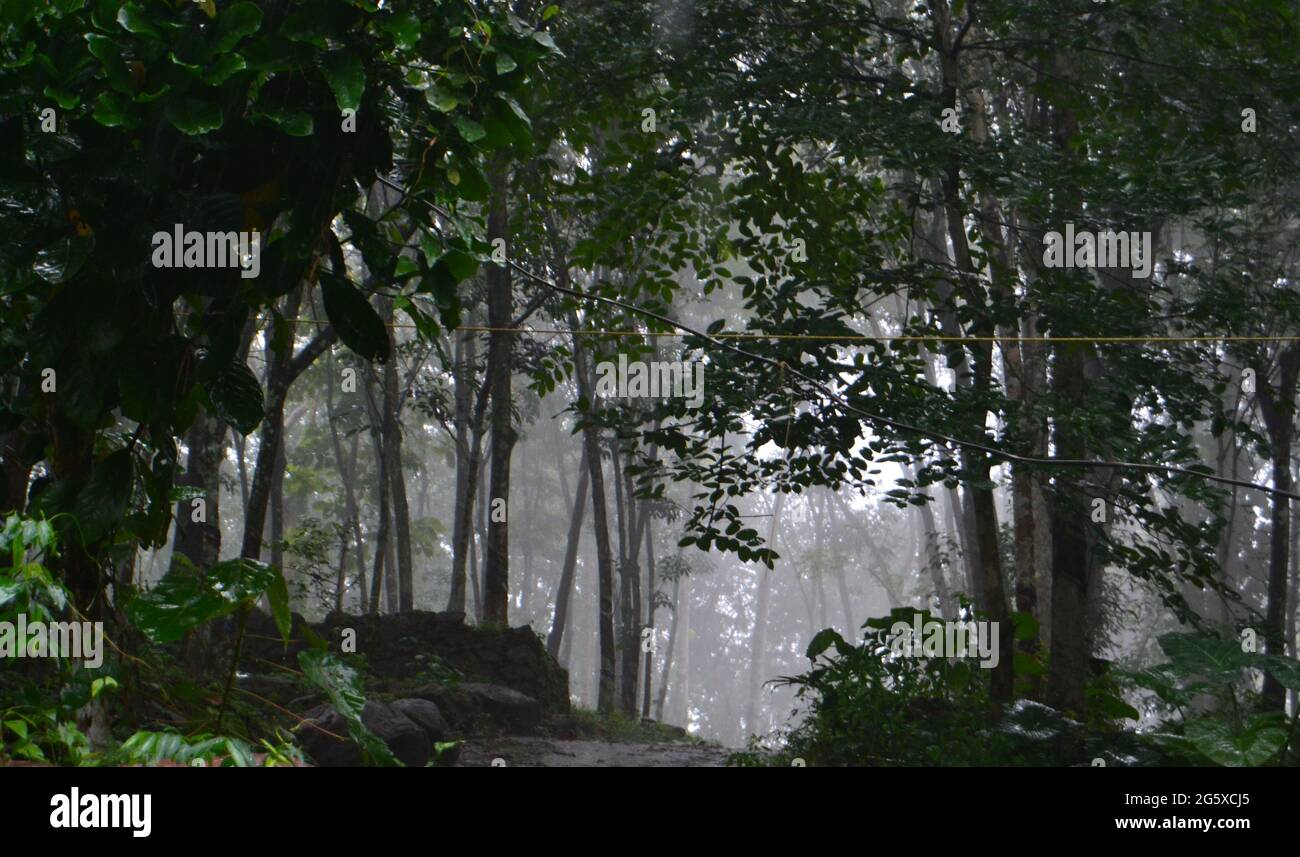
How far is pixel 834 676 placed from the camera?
5.45m

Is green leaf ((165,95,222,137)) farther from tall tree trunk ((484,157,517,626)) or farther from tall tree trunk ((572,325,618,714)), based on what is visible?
tall tree trunk ((572,325,618,714))

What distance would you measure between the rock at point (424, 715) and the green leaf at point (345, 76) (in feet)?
13.0

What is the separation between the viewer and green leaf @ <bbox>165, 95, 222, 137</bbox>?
1.90 m

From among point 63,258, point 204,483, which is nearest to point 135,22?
point 63,258

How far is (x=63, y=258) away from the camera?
1.96 m

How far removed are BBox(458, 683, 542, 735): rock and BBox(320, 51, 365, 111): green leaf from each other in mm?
5586

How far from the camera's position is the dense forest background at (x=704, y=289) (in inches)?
80.0

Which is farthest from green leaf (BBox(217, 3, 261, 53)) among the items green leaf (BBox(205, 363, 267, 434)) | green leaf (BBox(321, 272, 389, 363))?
green leaf (BBox(205, 363, 267, 434))

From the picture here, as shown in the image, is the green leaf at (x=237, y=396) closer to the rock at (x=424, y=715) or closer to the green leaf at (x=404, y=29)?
the green leaf at (x=404, y=29)

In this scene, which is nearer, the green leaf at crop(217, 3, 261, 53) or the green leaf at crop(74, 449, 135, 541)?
the green leaf at crop(217, 3, 261, 53)

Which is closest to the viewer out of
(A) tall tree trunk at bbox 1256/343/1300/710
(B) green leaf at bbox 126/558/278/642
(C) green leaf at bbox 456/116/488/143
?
(B) green leaf at bbox 126/558/278/642

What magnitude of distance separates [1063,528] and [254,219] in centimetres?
426

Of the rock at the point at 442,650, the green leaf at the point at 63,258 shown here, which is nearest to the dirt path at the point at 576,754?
the rock at the point at 442,650
